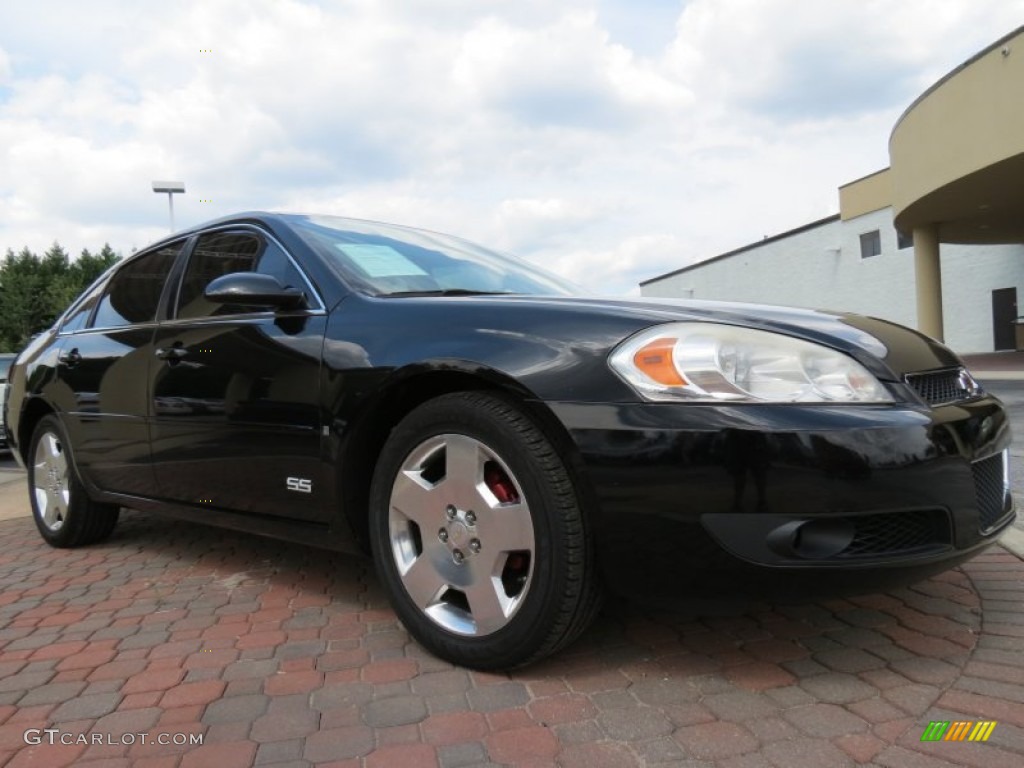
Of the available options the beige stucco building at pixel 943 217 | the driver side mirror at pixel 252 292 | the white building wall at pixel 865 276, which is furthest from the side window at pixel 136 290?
the white building wall at pixel 865 276

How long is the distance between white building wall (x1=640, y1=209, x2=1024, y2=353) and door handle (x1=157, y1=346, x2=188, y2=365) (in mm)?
21323

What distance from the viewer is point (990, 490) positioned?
224 centimetres

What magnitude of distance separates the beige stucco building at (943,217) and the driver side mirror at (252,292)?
32.6ft

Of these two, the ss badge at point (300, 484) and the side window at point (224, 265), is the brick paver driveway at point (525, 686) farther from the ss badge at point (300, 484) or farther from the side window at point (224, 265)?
the side window at point (224, 265)

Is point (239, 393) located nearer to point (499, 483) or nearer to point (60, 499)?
point (499, 483)

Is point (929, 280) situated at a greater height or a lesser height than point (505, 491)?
greater

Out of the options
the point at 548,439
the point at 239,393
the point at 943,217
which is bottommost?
the point at 548,439

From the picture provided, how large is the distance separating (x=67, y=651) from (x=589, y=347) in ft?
6.81

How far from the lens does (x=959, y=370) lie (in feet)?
7.84

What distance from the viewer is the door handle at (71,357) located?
3902 millimetres

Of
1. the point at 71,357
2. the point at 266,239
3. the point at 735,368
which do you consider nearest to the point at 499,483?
the point at 735,368

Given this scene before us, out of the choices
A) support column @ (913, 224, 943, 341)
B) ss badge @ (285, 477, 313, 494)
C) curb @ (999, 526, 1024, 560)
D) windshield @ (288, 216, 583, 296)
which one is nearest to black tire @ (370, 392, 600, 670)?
ss badge @ (285, 477, 313, 494)

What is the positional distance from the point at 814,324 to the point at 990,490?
704 mm

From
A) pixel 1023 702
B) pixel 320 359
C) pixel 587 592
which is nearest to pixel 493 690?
pixel 587 592
